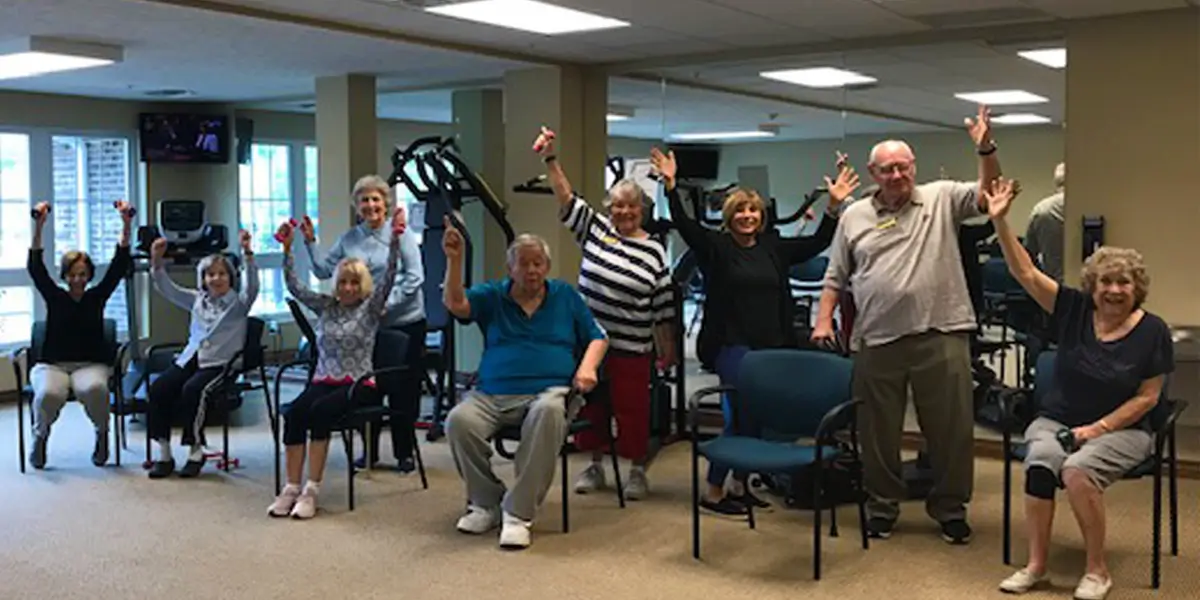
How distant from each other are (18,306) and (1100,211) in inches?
292

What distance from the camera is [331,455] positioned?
6160 millimetres

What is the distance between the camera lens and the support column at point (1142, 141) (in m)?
5.57

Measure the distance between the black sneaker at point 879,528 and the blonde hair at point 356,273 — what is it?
2.36 metres

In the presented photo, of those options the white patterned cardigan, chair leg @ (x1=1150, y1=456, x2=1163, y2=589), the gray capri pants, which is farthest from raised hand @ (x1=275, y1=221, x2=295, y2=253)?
chair leg @ (x1=1150, y1=456, x2=1163, y2=589)

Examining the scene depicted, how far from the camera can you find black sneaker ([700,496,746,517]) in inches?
191

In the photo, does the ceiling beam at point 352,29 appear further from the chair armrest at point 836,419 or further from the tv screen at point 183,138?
the tv screen at point 183,138

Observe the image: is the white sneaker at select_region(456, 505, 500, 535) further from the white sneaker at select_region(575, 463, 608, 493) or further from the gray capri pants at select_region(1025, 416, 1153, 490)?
the gray capri pants at select_region(1025, 416, 1153, 490)

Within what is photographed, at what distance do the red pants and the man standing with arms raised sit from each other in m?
0.90

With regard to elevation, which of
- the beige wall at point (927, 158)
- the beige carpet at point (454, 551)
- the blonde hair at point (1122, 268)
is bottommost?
the beige carpet at point (454, 551)

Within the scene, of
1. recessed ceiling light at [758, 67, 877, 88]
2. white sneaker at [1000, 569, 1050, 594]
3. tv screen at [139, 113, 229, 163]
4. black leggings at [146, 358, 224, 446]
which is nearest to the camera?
white sneaker at [1000, 569, 1050, 594]

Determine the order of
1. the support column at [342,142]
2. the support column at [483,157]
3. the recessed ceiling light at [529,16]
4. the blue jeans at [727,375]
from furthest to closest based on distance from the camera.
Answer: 1. the support column at [483,157]
2. the support column at [342,142]
3. the recessed ceiling light at [529,16]
4. the blue jeans at [727,375]

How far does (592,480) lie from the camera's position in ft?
17.5

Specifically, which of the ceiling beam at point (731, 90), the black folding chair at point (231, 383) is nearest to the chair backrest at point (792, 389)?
the black folding chair at point (231, 383)

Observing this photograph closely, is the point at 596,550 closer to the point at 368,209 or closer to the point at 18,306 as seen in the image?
the point at 368,209
